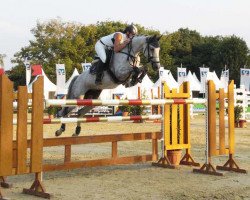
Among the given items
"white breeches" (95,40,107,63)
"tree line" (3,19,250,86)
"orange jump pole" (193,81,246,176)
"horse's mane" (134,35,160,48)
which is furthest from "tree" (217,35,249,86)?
"horse's mane" (134,35,160,48)

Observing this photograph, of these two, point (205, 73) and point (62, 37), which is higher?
point (62, 37)

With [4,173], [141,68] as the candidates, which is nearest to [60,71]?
[141,68]

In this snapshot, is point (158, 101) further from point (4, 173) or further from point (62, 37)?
point (62, 37)

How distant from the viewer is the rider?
292 inches

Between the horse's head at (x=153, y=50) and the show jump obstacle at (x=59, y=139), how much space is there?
23.3 inches

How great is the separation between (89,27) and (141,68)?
43020 mm

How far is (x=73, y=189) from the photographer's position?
5.67 m

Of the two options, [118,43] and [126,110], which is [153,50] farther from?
[126,110]

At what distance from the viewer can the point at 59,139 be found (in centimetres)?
644

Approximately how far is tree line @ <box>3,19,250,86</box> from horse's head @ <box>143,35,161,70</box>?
1426 inches

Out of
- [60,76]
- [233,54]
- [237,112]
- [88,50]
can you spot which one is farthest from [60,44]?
[237,112]

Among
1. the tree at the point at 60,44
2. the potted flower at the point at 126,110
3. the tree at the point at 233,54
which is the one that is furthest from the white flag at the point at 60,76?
the tree at the point at 233,54

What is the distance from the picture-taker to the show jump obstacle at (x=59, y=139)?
4.92m

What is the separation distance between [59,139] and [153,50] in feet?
6.51
